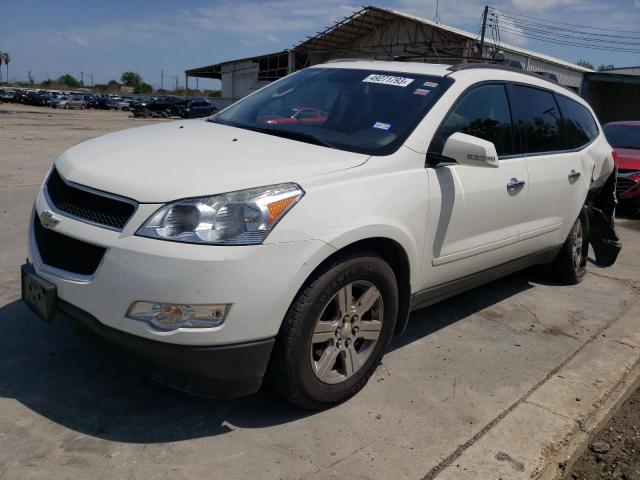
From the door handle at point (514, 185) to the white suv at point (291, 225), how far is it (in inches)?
0.6

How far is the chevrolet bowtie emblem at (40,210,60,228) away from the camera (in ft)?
9.18

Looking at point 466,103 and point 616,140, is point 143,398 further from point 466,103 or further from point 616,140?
point 616,140

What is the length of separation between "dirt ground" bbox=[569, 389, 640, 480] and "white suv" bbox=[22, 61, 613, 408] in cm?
116

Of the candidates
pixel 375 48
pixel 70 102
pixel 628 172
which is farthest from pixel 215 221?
pixel 70 102

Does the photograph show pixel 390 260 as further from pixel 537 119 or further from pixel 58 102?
pixel 58 102

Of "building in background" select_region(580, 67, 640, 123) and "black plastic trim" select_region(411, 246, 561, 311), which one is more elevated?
"building in background" select_region(580, 67, 640, 123)

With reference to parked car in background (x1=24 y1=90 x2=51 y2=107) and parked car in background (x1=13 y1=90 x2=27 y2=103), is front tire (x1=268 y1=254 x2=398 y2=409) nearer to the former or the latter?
parked car in background (x1=24 y1=90 x2=51 y2=107)

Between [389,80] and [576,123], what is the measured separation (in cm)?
219

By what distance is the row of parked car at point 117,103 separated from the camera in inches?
1657

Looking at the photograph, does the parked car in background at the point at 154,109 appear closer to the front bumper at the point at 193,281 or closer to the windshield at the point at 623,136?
the windshield at the point at 623,136

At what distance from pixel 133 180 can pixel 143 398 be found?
114 centimetres

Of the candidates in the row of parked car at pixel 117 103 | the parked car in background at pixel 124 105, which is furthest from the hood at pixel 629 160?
the parked car in background at pixel 124 105

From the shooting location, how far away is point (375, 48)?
118 ft

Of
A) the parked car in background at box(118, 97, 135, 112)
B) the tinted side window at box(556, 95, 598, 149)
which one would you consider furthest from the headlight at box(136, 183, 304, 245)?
the parked car in background at box(118, 97, 135, 112)
